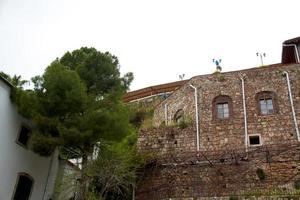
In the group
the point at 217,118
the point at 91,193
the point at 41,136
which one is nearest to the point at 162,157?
the point at 217,118

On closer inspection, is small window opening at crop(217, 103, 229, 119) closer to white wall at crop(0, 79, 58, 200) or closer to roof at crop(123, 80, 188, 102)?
white wall at crop(0, 79, 58, 200)

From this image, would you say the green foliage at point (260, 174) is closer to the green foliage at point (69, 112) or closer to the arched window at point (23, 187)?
the green foliage at point (69, 112)

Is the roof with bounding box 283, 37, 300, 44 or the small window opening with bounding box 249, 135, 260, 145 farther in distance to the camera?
the roof with bounding box 283, 37, 300, 44

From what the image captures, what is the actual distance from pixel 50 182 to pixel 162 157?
5.60 metres

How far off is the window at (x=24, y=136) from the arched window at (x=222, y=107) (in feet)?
31.2

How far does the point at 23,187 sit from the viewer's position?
1595 centimetres

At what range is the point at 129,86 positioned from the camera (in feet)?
57.5

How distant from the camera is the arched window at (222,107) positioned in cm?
1956

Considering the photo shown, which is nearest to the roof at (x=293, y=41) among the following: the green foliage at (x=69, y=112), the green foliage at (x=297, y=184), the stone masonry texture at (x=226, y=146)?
the stone masonry texture at (x=226, y=146)

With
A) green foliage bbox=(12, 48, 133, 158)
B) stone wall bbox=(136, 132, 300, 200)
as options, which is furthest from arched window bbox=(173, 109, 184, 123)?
green foliage bbox=(12, 48, 133, 158)

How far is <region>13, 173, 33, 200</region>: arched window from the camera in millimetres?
15562

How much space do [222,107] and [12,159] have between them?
11.0 meters

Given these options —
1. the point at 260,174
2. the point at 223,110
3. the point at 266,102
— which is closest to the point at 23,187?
the point at 260,174

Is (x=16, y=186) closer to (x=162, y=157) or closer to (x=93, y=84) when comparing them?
(x=93, y=84)
